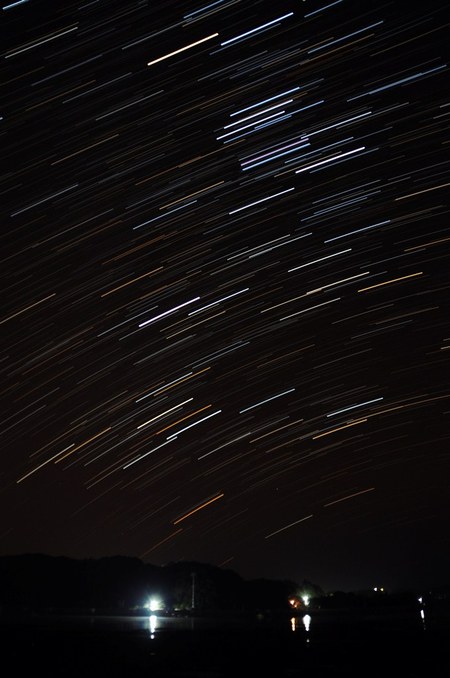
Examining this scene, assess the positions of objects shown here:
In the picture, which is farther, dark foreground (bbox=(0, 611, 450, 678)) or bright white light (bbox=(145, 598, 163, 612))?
bright white light (bbox=(145, 598, 163, 612))

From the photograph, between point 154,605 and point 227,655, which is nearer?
point 227,655

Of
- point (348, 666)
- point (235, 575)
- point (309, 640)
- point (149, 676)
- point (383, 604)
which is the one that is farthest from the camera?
point (235, 575)

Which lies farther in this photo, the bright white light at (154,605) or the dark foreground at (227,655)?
the bright white light at (154,605)

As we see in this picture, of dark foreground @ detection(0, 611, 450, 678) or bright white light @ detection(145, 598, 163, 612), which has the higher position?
bright white light @ detection(145, 598, 163, 612)

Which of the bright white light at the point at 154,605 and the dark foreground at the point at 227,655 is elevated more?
the bright white light at the point at 154,605

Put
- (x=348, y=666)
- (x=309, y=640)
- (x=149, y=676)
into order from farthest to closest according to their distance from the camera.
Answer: (x=309, y=640) < (x=348, y=666) < (x=149, y=676)

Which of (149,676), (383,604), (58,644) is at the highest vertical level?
(383,604)

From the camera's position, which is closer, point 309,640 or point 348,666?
point 348,666

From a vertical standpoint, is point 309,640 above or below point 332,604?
below

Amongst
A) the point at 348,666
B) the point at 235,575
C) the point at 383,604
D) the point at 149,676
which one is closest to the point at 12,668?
the point at 149,676

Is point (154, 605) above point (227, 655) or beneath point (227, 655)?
above

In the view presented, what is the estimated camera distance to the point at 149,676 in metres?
17.3

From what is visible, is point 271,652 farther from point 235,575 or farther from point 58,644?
point 235,575

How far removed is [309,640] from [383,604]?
7236 cm
